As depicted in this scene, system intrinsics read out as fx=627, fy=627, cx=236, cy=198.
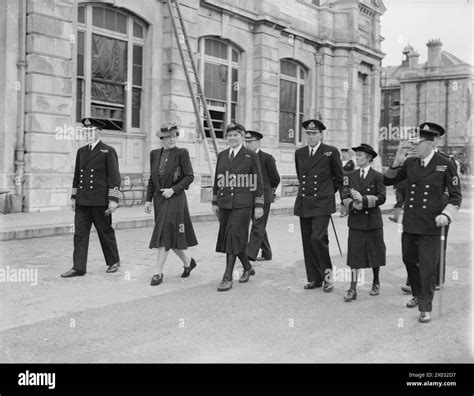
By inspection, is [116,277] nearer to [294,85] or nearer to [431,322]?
[431,322]

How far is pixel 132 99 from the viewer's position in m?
18.9

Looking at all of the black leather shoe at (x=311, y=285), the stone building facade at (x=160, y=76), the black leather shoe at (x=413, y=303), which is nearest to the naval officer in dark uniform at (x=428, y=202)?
the black leather shoe at (x=413, y=303)

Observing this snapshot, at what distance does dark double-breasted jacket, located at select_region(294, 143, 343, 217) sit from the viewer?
25.7ft

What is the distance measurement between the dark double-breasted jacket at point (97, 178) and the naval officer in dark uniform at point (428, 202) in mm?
4020

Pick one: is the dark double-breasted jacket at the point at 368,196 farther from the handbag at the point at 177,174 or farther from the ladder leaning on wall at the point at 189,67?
the ladder leaning on wall at the point at 189,67

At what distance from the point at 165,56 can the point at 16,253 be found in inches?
409

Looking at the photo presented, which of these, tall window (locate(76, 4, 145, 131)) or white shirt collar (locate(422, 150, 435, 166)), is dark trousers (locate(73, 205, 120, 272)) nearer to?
white shirt collar (locate(422, 150, 435, 166))

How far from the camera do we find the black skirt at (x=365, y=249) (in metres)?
7.50

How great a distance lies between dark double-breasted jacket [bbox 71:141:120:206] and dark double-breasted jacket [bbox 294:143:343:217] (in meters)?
2.58

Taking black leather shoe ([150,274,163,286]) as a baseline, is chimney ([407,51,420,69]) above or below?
above

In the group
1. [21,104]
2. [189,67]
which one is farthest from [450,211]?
[189,67]

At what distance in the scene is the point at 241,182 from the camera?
8.02 meters

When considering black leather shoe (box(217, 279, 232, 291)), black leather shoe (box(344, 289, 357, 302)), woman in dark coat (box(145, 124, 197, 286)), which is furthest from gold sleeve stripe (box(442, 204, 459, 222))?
woman in dark coat (box(145, 124, 197, 286))

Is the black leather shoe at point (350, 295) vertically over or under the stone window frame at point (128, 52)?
under
